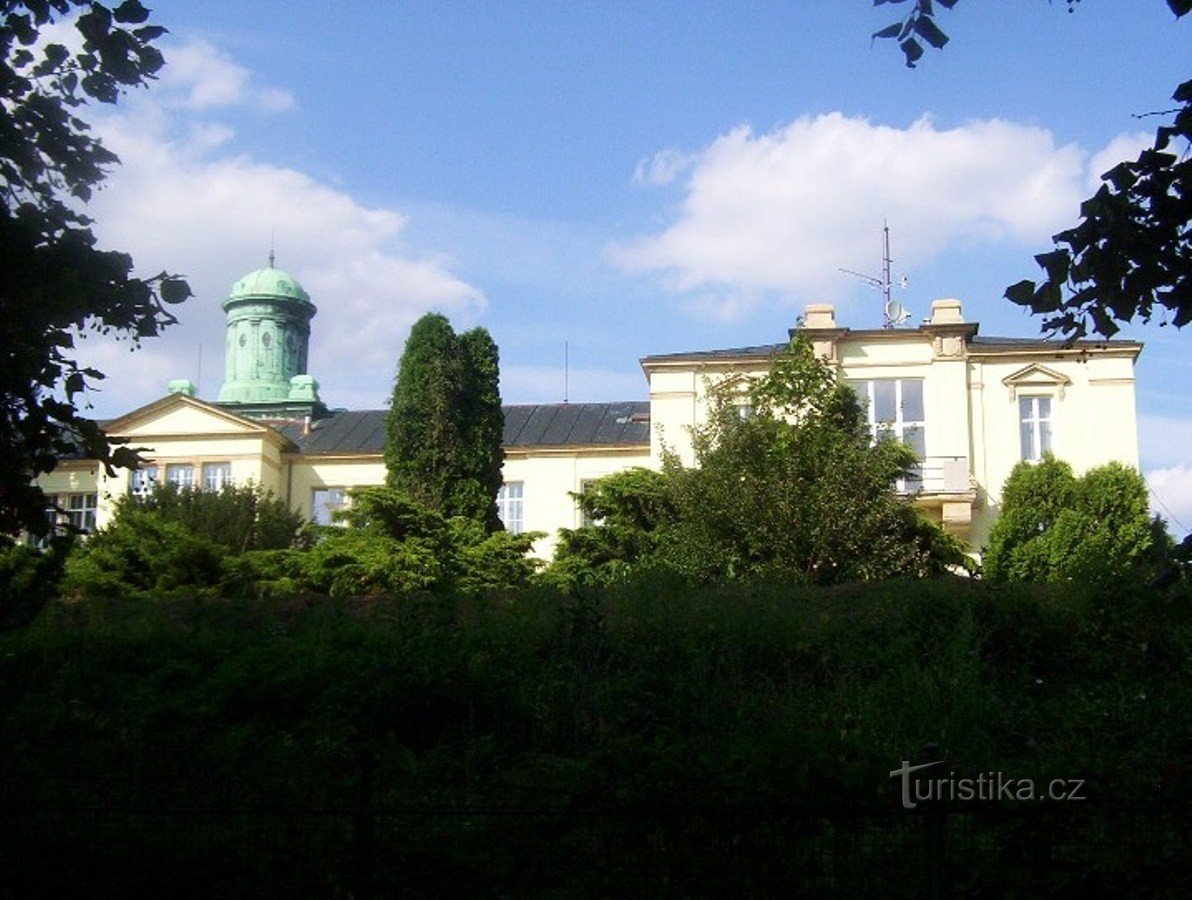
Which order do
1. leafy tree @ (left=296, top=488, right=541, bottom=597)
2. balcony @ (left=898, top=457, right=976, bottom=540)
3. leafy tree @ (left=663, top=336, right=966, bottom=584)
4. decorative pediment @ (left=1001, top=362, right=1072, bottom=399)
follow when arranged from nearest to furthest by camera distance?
leafy tree @ (left=296, top=488, right=541, bottom=597), leafy tree @ (left=663, top=336, right=966, bottom=584), balcony @ (left=898, top=457, right=976, bottom=540), decorative pediment @ (left=1001, top=362, right=1072, bottom=399)

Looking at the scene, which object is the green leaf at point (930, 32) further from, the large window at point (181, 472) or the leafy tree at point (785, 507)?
the large window at point (181, 472)

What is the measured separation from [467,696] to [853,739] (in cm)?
346

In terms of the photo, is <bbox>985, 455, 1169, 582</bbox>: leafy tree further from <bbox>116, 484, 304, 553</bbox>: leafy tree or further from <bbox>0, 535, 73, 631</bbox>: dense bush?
<bbox>0, 535, 73, 631</bbox>: dense bush

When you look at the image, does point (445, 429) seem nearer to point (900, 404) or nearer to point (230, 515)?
point (230, 515)

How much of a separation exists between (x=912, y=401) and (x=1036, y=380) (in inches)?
124

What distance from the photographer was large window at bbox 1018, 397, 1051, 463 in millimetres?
35344

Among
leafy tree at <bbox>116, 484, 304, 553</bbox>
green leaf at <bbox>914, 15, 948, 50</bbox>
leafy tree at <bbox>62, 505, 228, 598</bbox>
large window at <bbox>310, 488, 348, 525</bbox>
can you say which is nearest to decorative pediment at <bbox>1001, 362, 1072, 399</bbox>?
leafy tree at <bbox>116, 484, 304, 553</bbox>

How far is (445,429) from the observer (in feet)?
92.2

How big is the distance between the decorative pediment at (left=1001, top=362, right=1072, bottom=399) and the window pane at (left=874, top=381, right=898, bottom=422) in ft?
9.00

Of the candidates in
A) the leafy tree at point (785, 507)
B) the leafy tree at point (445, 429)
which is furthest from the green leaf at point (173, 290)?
the leafy tree at point (445, 429)

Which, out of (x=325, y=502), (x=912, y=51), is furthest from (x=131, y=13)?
(x=325, y=502)

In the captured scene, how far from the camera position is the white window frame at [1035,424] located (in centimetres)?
3528

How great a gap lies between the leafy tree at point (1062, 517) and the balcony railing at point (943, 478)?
0.99 metres

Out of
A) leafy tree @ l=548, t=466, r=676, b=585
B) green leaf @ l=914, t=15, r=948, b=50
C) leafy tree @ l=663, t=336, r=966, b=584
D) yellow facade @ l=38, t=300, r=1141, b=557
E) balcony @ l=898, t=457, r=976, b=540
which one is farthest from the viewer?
yellow facade @ l=38, t=300, r=1141, b=557
